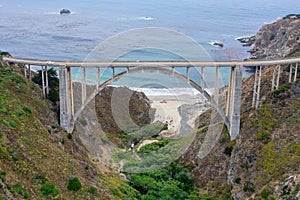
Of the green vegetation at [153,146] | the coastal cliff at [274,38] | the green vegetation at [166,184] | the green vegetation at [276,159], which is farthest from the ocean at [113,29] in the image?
the green vegetation at [276,159]

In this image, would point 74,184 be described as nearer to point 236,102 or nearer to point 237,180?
point 237,180

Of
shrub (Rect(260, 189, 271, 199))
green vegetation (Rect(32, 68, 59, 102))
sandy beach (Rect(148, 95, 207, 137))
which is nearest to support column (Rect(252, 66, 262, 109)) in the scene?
shrub (Rect(260, 189, 271, 199))

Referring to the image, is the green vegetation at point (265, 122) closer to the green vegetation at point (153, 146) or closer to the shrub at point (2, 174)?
the green vegetation at point (153, 146)

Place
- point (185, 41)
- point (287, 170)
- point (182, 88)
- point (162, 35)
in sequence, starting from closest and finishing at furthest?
1. point (287, 170)
2. point (182, 88)
3. point (185, 41)
4. point (162, 35)

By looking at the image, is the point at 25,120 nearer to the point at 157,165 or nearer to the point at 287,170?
the point at 157,165

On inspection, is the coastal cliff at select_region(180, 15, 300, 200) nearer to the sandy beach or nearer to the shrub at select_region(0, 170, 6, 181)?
the sandy beach

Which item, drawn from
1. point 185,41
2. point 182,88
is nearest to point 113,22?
point 185,41
